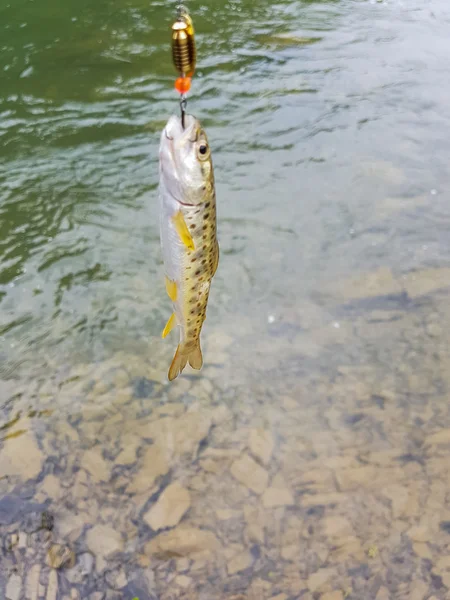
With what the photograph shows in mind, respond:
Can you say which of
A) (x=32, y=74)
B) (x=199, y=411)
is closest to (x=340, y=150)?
(x=199, y=411)

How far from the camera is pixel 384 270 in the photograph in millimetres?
5840

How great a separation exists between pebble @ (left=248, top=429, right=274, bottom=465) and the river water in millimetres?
16

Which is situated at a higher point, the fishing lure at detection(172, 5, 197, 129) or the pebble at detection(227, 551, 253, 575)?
the fishing lure at detection(172, 5, 197, 129)

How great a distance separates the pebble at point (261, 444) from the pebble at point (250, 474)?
0.23ft

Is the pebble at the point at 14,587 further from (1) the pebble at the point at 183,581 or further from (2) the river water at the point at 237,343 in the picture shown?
(1) the pebble at the point at 183,581

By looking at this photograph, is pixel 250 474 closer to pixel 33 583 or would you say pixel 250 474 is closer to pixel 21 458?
pixel 33 583

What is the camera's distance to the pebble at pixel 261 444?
13.9 feet

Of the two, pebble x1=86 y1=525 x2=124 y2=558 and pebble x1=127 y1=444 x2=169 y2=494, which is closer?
pebble x1=86 y1=525 x2=124 y2=558

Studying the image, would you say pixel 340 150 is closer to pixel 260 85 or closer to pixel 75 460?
pixel 260 85

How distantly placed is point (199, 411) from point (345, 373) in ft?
4.40

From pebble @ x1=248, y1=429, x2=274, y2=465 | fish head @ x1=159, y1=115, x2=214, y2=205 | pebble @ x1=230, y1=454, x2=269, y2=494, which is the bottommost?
pebble @ x1=230, y1=454, x2=269, y2=494

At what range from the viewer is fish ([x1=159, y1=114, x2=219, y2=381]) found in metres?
2.19

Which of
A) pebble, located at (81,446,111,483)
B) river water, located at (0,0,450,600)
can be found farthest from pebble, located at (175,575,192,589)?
pebble, located at (81,446,111,483)

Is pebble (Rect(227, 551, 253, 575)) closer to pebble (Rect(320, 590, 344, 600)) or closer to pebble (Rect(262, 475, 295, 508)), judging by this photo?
pebble (Rect(262, 475, 295, 508))
